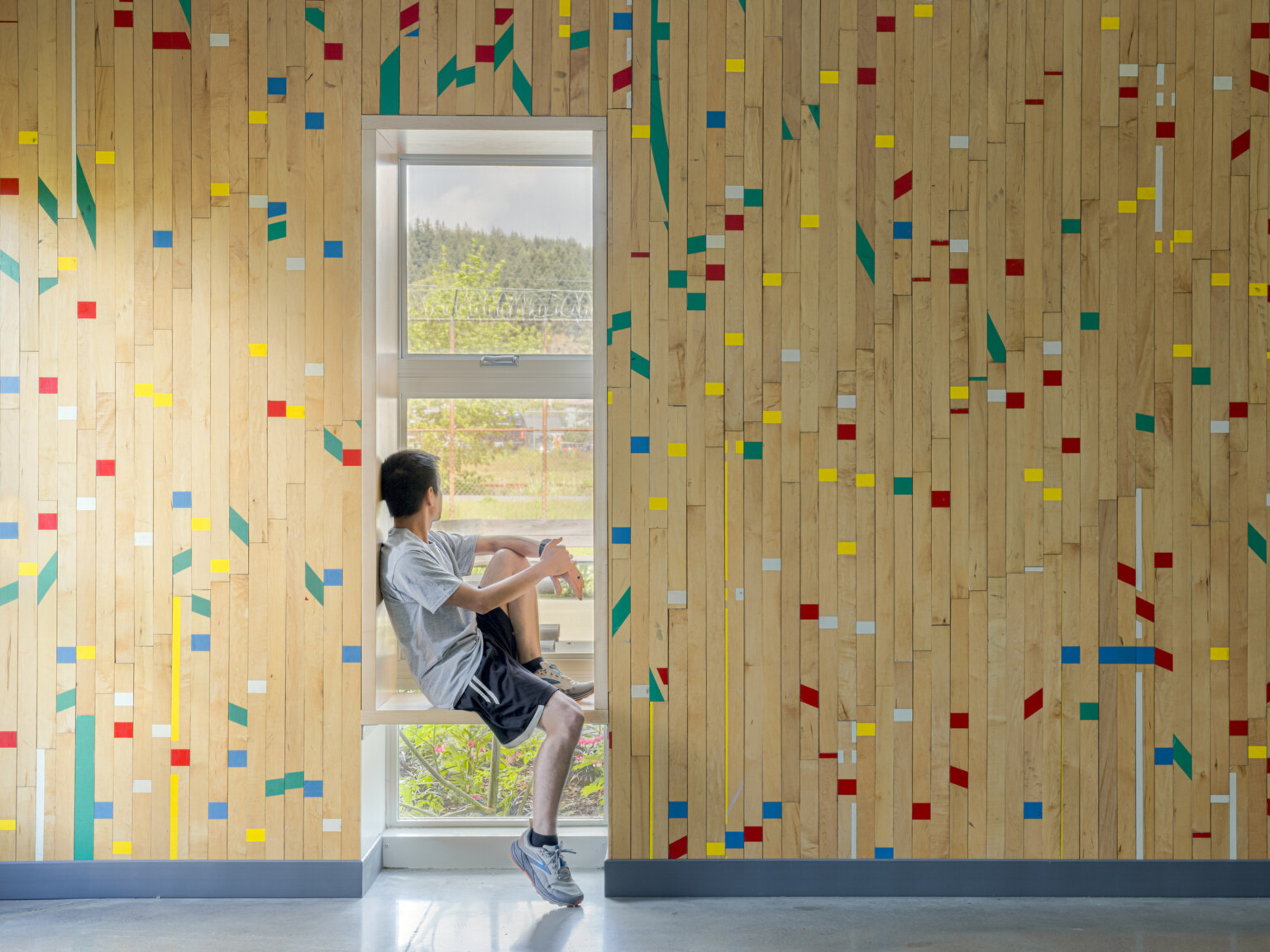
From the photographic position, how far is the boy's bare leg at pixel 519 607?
8.61 feet

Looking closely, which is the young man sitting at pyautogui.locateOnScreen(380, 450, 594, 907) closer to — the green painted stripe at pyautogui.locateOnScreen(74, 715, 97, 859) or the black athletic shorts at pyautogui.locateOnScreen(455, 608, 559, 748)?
the black athletic shorts at pyautogui.locateOnScreen(455, 608, 559, 748)

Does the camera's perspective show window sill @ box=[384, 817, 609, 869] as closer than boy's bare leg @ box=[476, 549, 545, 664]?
No

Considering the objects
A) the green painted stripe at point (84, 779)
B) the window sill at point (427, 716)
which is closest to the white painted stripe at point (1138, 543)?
the window sill at point (427, 716)

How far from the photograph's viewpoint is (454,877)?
2.73 meters

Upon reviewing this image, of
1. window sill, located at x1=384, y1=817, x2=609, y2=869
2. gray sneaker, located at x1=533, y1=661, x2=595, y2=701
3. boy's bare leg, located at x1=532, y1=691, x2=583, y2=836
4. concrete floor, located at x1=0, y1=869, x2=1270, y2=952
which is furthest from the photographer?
window sill, located at x1=384, y1=817, x2=609, y2=869

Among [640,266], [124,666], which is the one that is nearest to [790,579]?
[640,266]

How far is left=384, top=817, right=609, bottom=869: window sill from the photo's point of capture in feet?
9.19

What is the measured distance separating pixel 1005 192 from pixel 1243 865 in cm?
212

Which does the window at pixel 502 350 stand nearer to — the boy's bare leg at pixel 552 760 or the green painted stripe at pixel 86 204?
the boy's bare leg at pixel 552 760

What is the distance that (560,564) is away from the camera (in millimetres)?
2570

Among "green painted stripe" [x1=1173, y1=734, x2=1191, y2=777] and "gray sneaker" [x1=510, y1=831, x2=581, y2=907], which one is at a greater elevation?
"green painted stripe" [x1=1173, y1=734, x2=1191, y2=777]

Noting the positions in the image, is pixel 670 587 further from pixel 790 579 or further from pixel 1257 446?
pixel 1257 446

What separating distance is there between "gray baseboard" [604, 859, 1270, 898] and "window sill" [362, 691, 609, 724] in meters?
0.47

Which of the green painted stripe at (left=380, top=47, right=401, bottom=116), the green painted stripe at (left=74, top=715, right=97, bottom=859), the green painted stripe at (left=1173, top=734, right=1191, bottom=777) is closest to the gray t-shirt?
the green painted stripe at (left=74, top=715, right=97, bottom=859)
